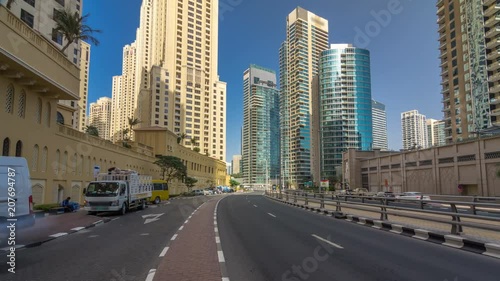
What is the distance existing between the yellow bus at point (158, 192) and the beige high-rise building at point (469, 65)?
6140cm

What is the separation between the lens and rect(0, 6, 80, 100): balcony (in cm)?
1848

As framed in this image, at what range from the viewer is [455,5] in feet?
283

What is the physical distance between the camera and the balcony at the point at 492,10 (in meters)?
71.2

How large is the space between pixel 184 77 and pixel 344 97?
8639cm

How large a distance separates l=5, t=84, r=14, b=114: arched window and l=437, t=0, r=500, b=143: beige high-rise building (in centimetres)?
7492

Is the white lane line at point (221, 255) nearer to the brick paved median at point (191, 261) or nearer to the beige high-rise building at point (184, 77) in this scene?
the brick paved median at point (191, 261)

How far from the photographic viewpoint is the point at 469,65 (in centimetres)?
8006

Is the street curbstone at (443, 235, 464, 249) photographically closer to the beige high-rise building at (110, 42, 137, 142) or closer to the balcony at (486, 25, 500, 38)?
the balcony at (486, 25, 500, 38)

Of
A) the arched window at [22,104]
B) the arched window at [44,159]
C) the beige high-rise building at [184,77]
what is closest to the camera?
the arched window at [22,104]

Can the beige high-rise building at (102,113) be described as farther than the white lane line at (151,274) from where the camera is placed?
Yes

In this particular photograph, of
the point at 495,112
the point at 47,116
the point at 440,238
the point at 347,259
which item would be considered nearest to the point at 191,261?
the point at 347,259

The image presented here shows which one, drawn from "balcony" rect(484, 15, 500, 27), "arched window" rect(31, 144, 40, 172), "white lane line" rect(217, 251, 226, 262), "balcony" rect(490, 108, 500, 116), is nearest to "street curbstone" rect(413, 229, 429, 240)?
"white lane line" rect(217, 251, 226, 262)

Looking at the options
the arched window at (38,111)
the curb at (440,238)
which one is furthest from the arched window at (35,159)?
the curb at (440,238)

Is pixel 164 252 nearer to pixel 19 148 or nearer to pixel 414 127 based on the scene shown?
pixel 19 148
